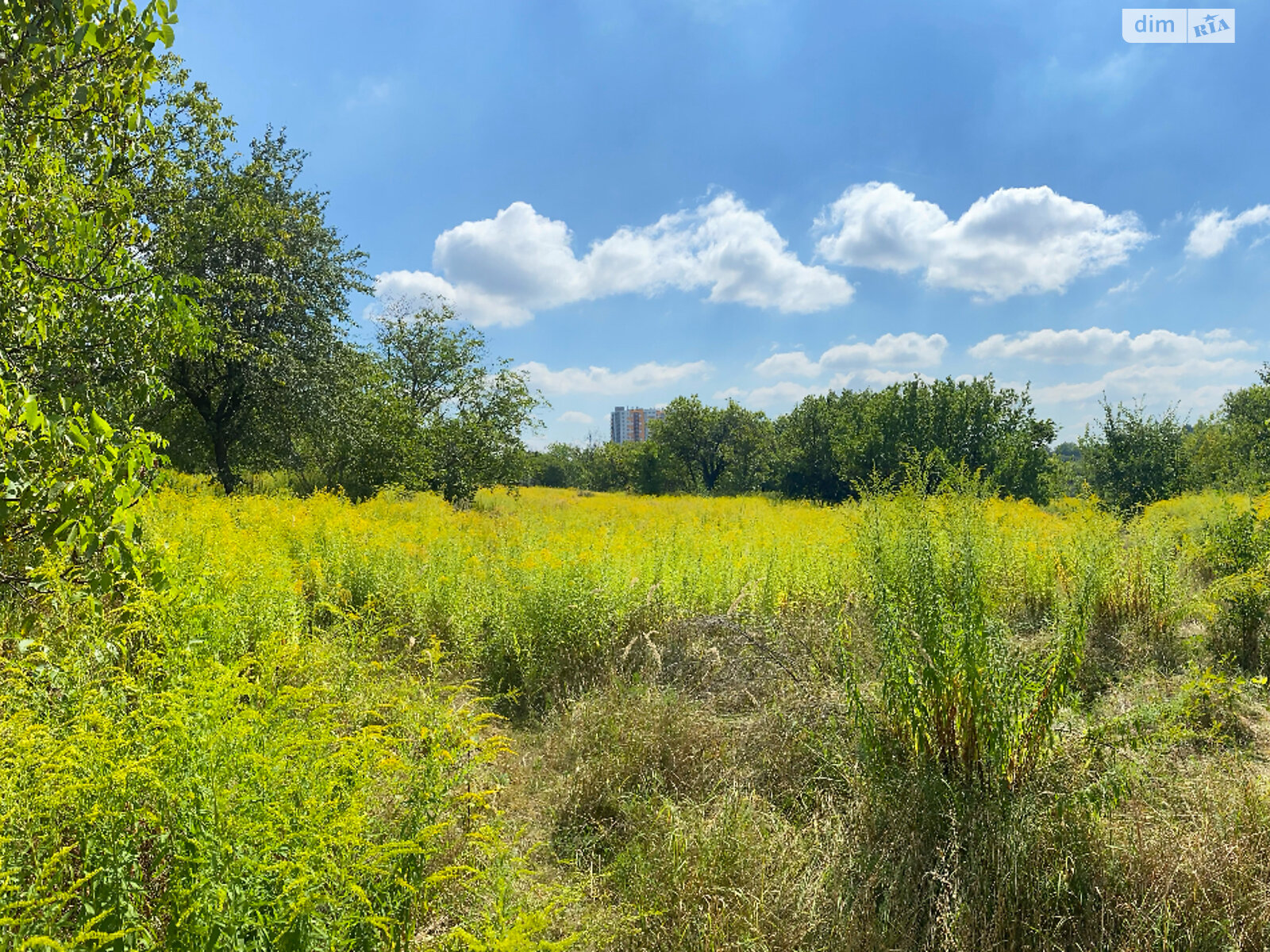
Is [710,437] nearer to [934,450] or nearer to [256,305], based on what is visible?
[256,305]

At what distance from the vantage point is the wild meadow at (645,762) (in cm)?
164

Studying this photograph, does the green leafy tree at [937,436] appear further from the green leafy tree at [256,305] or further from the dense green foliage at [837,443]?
the green leafy tree at [256,305]

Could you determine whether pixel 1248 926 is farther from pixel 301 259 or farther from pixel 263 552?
pixel 301 259

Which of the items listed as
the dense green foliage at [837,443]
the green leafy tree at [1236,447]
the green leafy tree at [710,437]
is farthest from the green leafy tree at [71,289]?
the green leafy tree at [710,437]

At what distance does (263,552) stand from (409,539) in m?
2.41

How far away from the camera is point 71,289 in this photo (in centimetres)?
300

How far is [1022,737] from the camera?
9.27ft

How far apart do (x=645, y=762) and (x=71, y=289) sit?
3.84m

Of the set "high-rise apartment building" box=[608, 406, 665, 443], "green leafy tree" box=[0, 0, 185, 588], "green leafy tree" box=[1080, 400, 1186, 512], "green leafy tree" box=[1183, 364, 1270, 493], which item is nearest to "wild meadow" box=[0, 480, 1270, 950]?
"green leafy tree" box=[0, 0, 185, 588]

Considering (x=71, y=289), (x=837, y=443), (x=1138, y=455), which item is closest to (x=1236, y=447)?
(x=1138, y=455)

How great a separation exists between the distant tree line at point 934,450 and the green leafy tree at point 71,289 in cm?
439

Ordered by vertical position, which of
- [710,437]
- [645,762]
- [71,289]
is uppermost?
[710,437]

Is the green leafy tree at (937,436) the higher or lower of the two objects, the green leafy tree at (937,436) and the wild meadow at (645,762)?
the higher

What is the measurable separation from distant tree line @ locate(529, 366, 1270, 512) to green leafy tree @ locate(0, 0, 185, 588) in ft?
14.4
